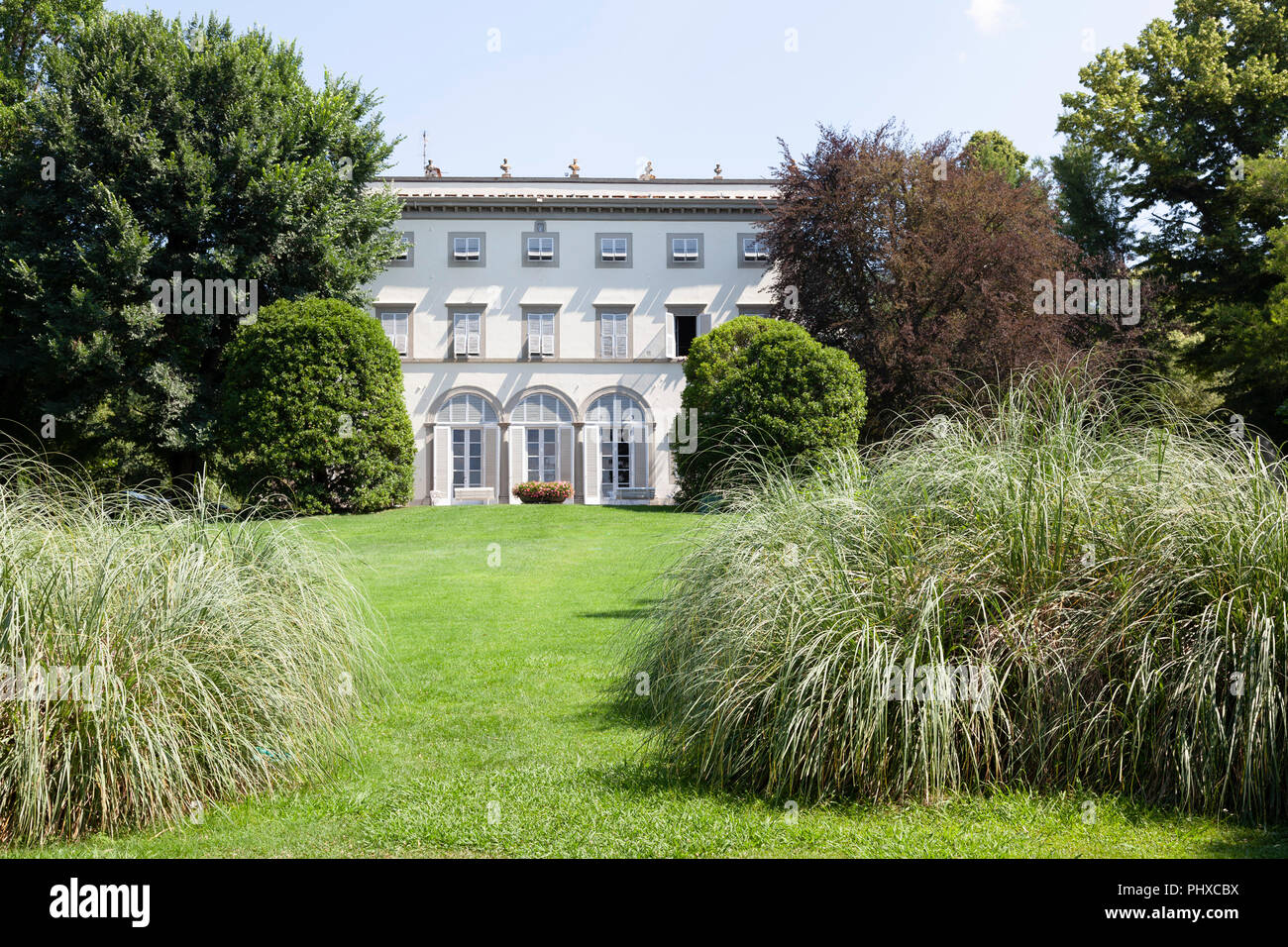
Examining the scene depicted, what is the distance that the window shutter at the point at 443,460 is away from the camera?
3228 centimetres

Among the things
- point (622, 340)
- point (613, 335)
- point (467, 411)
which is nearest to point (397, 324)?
point (467, 411)

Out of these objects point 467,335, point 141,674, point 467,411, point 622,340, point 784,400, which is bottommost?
point 141,674

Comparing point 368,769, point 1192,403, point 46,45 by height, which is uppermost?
point 46,45

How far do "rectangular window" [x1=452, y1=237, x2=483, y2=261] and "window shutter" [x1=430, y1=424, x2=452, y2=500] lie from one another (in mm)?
5805

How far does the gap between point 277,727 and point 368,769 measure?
67 cm

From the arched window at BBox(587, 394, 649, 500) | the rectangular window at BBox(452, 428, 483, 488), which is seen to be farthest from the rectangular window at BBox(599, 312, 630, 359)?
the rectangular window at BBox(452, 428, 483, 488)

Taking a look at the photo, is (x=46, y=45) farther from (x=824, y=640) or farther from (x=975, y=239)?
(x=824, y=640)

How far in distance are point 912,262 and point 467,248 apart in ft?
49.9

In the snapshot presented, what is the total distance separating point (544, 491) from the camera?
29422 millimetres

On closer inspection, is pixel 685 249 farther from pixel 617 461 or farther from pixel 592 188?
pixel 617 461

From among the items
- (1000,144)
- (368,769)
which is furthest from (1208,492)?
(1000,144)

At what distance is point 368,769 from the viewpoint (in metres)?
5.76

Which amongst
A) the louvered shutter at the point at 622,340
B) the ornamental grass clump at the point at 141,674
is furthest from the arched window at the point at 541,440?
the ornamental grass clump at the point at 141,674

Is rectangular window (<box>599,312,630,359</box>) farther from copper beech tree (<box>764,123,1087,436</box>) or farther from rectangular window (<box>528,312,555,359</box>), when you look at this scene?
copper beech tree (<box>764,123,1087,436</box>)
